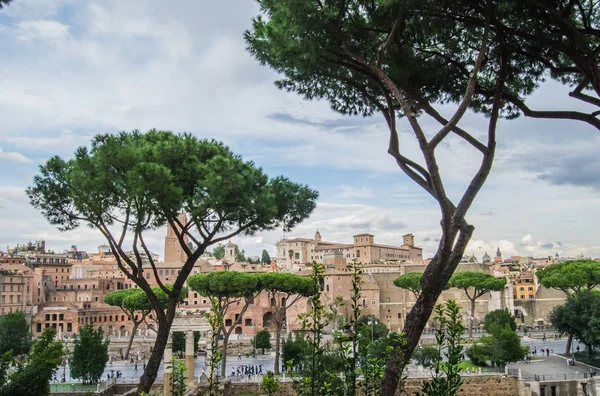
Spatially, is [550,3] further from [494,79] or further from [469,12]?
[494,79]

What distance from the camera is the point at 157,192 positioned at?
11.3 metres

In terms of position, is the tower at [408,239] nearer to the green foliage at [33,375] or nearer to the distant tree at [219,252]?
the distant tree at [219,252]

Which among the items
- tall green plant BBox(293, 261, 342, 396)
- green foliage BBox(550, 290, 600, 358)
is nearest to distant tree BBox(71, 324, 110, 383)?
green foliage BBox(550, 290, 600, 358)

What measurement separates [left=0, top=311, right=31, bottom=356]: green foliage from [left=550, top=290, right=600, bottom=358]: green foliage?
82.8 feet

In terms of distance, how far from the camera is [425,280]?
7047mm

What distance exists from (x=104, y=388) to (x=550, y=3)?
58.1 ft

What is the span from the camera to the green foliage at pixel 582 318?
2344 cm

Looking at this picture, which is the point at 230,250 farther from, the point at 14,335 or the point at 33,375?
the point at 33,375

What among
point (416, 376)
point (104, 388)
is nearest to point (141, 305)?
point (104, 388)

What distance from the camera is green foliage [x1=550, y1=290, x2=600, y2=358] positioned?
23.4m

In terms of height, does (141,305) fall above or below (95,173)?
below

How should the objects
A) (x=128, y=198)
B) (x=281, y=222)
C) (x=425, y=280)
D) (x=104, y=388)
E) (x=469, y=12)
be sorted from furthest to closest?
(x=104, y=388), (x=281, y=222), (x=128, y=198), (x=469, y=12), (x=425, y=280)

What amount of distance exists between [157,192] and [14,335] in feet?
68.4

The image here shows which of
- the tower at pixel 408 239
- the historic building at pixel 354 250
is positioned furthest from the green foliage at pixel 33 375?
the tower at pixel 408 239
